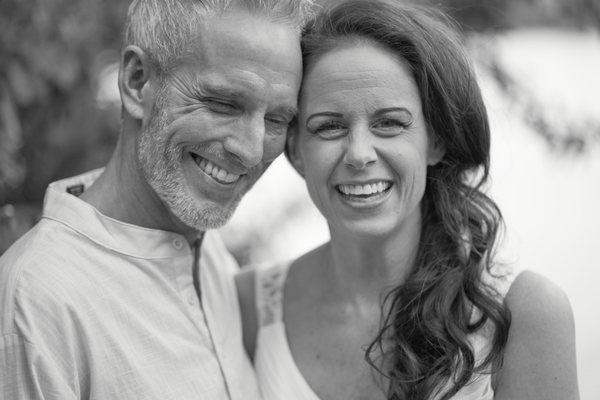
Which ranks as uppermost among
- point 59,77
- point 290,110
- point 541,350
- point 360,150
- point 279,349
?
point 59,77

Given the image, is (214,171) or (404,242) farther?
(404,242)

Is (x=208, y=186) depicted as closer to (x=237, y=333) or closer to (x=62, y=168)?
(x=237, y=333)

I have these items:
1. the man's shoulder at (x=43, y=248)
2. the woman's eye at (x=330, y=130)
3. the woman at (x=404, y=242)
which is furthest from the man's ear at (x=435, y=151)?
the man's shoulder at (x=43, y=248)

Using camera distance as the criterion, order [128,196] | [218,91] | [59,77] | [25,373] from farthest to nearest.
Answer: [59,77] < [128,196] < [218,91] < [25,373]

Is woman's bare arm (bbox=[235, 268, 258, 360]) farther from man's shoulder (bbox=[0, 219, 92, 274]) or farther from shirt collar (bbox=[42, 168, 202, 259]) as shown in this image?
man's shoulder (bbox=[0, 219, 92, 274])

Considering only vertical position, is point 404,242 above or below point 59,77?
below

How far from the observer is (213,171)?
2.54 metres

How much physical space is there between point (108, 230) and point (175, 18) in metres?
0.68

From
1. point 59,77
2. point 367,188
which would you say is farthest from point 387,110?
point 59,77

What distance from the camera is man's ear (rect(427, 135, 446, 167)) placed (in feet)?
9.05

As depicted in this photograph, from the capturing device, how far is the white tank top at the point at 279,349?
8.28ft

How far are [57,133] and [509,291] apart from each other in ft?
7.00

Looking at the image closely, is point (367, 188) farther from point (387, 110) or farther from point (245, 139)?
point (245, 139)

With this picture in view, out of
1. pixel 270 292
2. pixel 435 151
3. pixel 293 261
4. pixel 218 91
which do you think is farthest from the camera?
pixel 293 261
